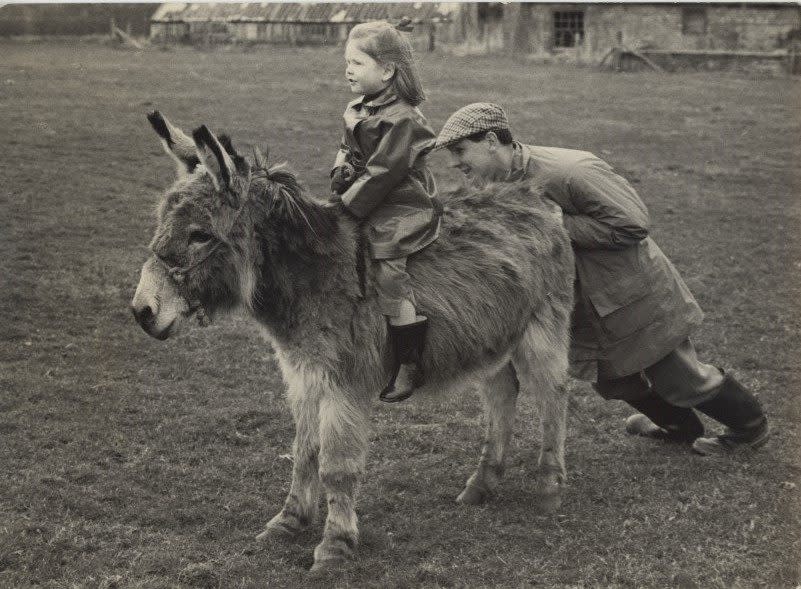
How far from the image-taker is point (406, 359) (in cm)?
493

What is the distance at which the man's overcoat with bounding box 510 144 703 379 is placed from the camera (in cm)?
555

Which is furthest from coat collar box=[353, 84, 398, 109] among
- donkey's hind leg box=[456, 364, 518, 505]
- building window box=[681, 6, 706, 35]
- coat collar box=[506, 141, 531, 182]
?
building window box=[681, 6, 706, 35]

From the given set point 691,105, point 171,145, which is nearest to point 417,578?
point 171,145

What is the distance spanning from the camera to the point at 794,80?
25703 mm

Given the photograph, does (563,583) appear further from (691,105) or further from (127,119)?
(691,105)

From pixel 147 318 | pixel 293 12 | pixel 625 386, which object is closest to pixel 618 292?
pixel 625 386

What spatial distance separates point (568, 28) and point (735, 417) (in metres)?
26.6

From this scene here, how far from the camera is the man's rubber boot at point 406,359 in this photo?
15.9 feet

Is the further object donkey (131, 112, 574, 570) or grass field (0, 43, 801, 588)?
grass field (0, 43, 801, 588)

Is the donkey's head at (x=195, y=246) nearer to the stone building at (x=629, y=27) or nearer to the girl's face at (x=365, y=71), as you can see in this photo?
the girl's face at (x=365, y=71)

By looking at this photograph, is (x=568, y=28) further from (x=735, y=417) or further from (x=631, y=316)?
(x=631, y=316)

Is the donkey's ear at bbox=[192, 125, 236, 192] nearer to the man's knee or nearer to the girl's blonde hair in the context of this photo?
the girl's blonde hair

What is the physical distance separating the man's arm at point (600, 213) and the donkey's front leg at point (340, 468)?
1815 mm

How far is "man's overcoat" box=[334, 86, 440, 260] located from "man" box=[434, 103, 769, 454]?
0.45m
